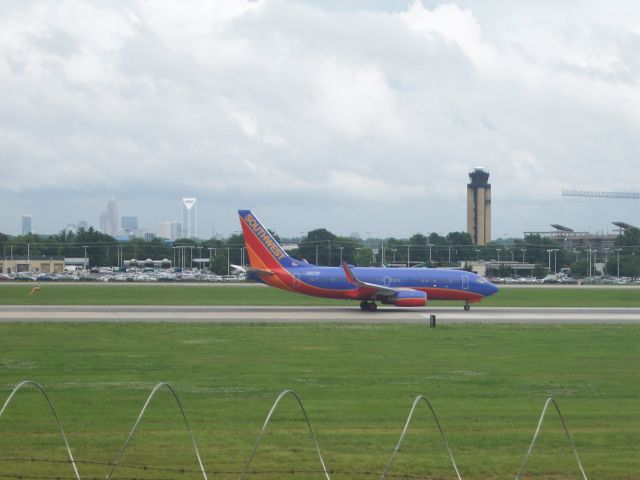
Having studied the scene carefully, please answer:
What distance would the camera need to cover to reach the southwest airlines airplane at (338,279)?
66625 millimetres

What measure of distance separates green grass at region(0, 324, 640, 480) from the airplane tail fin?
16857 millimetres

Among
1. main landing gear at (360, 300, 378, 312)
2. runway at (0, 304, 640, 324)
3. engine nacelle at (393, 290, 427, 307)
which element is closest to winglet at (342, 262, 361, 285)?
main landing gear at (360, 300, 378, 312)

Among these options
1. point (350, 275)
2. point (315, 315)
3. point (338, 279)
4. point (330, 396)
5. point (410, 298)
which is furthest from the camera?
point (338, 279)

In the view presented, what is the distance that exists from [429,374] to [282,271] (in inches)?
1304

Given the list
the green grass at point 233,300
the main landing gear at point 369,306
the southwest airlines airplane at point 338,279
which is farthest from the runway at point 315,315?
the green grass at point 233,300

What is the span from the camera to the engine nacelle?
6625 centimetres

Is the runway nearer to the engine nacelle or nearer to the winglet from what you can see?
the engine nacelle

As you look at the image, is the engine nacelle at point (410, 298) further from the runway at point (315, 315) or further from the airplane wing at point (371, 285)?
the runway at point (315, 315)

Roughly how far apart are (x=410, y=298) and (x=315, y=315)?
6.90 m

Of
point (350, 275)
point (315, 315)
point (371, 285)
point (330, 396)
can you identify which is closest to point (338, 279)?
point (350, 275)

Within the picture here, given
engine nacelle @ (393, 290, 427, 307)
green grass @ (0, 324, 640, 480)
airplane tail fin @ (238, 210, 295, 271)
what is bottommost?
green grass @ (0, 324, 640, 480)

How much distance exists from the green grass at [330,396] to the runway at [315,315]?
8.43 metres

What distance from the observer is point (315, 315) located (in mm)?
64188

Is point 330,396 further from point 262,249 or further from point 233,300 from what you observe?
point 233,300
